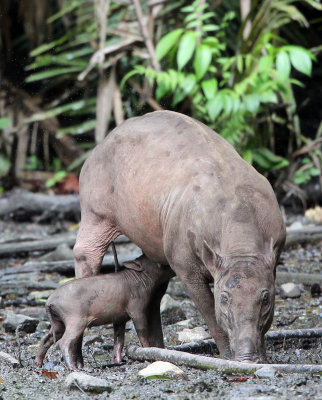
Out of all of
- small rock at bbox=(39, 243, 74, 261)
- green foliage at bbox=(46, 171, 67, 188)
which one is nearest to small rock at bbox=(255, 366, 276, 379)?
small rock at bbox=(39, 243, 74, 261)

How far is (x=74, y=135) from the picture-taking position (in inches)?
520

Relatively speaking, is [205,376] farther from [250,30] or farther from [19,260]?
[250,30]

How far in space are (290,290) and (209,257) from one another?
2637 mm

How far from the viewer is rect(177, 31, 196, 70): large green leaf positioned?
10086mm

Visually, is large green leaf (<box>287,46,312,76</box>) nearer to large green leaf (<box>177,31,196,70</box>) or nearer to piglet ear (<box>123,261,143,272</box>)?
large green leaf (<box>177,31,196,70</box>)

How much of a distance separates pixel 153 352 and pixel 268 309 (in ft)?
2.57

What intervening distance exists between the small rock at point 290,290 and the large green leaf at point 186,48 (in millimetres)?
3861

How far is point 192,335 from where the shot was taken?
5816 mm

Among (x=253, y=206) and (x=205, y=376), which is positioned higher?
(x=253, y=206)

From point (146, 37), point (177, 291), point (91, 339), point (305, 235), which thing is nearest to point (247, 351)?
point (91, 339)

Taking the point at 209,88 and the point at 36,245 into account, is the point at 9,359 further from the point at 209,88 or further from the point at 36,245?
the point at 209,88

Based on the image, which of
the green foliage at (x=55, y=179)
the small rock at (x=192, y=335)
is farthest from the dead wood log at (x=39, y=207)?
the small rock at (x=192, y=335)

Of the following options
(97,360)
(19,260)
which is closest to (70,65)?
(19,260)

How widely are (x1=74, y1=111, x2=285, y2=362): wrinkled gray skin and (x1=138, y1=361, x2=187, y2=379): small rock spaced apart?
326 mm
